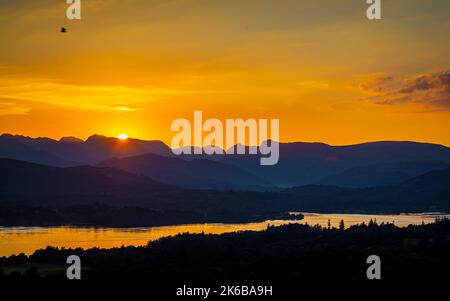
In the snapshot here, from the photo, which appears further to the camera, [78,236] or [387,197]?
[387,197]

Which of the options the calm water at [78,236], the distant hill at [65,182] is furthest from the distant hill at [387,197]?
the calm water at [78,236]

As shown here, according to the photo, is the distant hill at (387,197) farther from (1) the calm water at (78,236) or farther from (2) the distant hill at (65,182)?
(1) the calm water at (78,236)

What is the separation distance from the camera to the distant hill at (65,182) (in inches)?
6132

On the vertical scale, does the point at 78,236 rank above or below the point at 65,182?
below

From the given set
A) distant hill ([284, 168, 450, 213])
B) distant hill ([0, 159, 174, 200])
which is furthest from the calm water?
distant hill ([0, 159, 174, 200])

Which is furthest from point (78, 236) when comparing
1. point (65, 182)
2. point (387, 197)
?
point (387, 197)

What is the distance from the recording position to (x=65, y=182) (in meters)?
171

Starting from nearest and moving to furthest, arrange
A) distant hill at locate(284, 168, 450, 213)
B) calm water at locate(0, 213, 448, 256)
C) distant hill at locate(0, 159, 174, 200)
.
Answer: calm water at locate(0, 213, 448, 256) → distant hill at locate(284, 168, 450, 213) → distant hill at locate(0, 159, 174, 200)

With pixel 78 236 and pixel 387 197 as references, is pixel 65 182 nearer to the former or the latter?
pixel 387 197

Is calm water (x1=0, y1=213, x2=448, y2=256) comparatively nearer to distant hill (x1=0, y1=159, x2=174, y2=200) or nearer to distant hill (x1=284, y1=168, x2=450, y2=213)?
distant hill (x1=284, y1=168, x2=450, y2=213)

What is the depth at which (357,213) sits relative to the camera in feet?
444

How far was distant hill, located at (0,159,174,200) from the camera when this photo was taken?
15575 centimetres

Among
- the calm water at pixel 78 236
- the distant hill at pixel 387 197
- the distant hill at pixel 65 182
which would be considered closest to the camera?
the calm water at pixel 78 236
